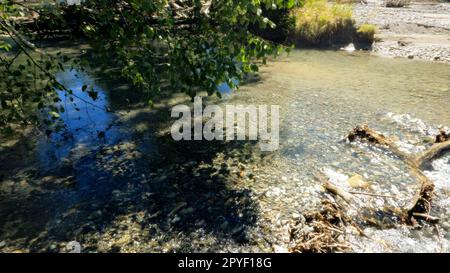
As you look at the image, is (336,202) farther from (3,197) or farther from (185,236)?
(3,197)

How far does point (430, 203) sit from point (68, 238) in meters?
8.84

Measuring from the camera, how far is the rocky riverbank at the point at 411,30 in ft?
86.5

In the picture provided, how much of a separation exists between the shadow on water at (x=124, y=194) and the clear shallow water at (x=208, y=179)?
0.09 ft

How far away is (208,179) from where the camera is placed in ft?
33.6

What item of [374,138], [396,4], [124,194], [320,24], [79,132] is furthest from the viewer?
[396,4]

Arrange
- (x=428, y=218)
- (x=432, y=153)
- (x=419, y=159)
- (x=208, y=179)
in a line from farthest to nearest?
(x=432, y=153) < (x=419, y=159) < (x=208, y=179) < (x=428, y=218)

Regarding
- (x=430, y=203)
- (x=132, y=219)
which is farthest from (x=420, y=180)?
(x=132, y=219)

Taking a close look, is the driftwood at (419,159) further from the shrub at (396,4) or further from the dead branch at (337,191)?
the shrub at (396,4)

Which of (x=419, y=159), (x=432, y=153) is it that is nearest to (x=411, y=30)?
(x=432, y=153)

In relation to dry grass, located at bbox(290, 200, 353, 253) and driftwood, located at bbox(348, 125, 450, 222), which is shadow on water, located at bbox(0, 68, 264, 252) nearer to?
dry grass, located at bbox(290, 200, 353, 253)

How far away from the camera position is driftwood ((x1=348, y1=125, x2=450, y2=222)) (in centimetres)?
873

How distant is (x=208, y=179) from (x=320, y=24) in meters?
22.1

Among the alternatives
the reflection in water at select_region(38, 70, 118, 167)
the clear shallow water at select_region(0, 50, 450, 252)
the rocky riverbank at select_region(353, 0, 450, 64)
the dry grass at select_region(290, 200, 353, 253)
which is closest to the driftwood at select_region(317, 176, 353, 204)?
the clear shallow water at select_region(0, 50, 450, 252)

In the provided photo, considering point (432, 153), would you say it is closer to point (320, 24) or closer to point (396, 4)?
point (320, 24)
